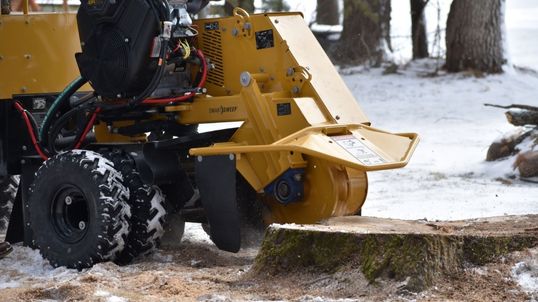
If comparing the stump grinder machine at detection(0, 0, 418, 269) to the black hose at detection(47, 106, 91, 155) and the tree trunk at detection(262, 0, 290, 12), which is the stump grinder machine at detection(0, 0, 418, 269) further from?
the tree trunk at detection(262, 0, 290, 12)

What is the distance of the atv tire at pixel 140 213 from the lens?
689 centimetres

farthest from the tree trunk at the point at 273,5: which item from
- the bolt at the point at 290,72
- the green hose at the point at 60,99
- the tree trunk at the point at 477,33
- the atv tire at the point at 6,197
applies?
the bolt at the point at 290,72

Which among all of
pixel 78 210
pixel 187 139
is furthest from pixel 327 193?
pixel 78 210

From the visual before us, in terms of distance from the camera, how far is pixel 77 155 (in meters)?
6.96

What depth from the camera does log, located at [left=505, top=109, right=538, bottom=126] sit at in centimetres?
1118

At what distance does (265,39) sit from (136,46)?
87 cm

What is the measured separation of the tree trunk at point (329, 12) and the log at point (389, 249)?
15.7 m

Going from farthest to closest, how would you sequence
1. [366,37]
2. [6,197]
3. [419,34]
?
[366,37] < [419,34] < [6,197]

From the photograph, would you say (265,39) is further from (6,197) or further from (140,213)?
(6,197)

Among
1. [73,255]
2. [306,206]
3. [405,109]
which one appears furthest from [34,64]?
[405,109]

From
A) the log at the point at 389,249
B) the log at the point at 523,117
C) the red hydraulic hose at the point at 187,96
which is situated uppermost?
the red hydraulic hose at the point at 187,96

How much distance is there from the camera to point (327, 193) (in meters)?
6.77

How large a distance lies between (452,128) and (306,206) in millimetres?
7561

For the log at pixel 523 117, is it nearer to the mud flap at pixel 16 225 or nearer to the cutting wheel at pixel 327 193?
the cutting wheel at pixel 327 193
